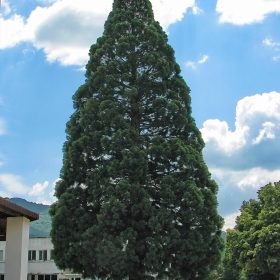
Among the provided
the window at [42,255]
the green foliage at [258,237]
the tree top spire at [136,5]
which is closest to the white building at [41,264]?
the window at [42,255]

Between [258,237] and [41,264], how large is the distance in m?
15.0

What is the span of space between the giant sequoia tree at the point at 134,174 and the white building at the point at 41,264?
1726 centimetres

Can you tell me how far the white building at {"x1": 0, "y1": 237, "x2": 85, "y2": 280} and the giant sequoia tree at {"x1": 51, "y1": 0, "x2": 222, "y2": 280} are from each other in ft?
56.6

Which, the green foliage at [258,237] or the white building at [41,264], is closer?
the green foliage at [258,237]

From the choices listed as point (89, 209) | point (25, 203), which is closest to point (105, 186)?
point (89, 209)

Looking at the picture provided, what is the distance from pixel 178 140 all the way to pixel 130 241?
3.50m

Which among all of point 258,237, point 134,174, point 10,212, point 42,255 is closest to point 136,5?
point 134,174

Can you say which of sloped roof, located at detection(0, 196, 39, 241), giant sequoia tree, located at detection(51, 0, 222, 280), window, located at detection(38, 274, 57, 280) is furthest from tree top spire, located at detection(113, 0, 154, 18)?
window, located at detection(38, 274, 57, 280)

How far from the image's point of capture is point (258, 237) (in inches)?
993

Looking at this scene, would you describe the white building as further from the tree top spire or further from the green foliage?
the tree top spire

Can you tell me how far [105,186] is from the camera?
12625mm

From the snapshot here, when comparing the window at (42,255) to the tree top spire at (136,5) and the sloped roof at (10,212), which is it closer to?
the sloped roof at (10,212)

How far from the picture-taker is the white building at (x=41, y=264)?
2952 centimetres

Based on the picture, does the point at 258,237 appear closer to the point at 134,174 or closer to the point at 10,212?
the point at 134,174
